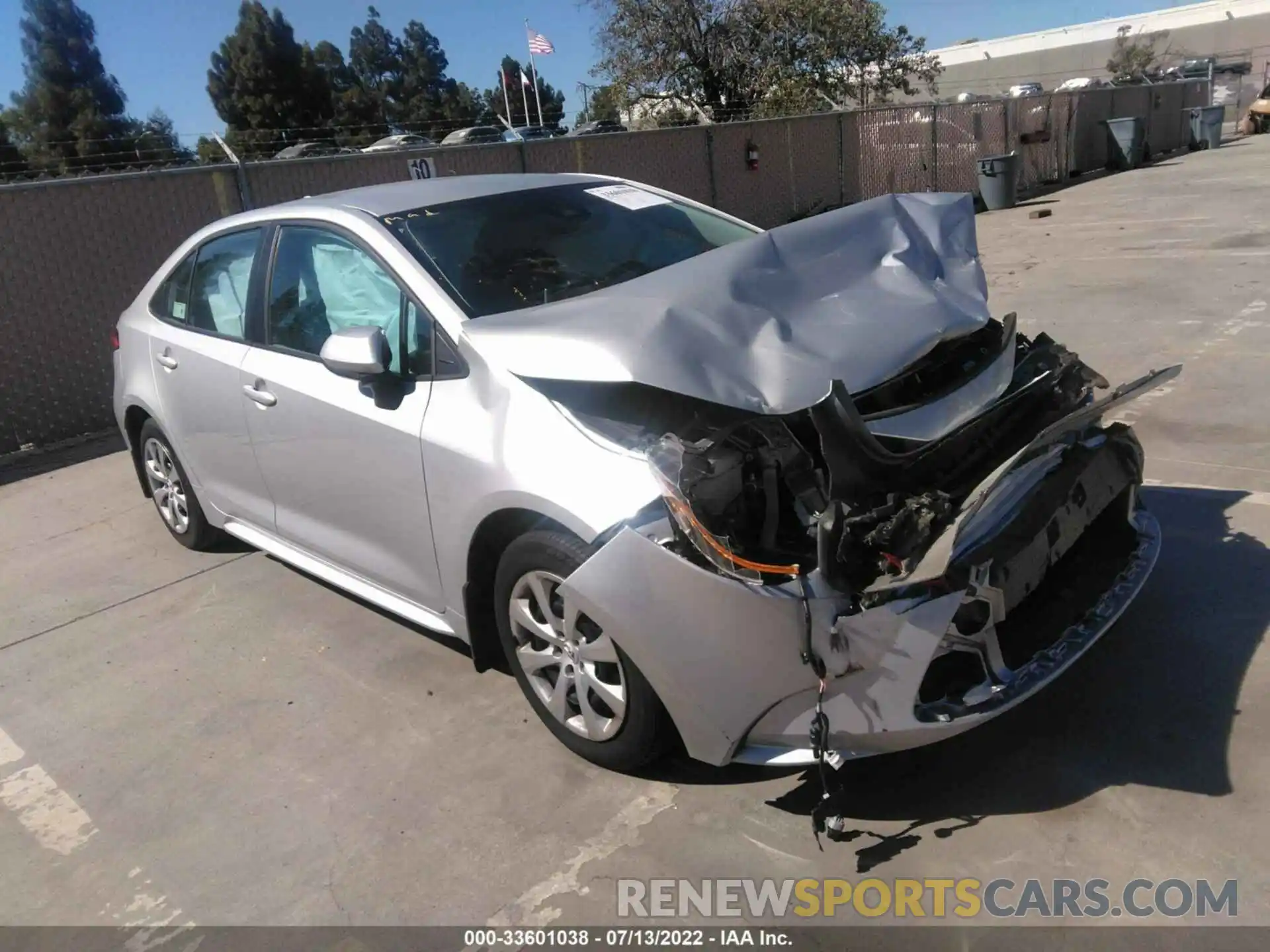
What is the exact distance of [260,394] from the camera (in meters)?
4.22

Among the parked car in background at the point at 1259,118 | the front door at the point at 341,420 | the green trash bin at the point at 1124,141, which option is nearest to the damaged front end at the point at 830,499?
the front door at the point at 341,420

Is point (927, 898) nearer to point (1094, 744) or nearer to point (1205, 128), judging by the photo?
point (1094, 744)

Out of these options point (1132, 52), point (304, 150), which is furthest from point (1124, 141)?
point (1132, 52)

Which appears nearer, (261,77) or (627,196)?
(627,196)

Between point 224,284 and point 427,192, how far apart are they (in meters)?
1.20

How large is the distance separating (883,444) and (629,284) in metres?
1.14

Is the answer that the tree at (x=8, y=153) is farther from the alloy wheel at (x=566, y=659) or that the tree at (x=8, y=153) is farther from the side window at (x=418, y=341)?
the alloy wheel at (x=566, y=659)

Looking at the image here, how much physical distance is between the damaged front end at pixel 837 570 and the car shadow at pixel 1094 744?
1.16ft

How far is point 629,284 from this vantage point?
138 inches

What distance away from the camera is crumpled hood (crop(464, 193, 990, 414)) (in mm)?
2871

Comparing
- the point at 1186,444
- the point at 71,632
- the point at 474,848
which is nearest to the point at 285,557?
the point at 71,632

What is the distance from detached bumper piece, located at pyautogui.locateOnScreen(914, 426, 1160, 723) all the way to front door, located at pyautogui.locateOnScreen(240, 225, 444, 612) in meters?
1.76

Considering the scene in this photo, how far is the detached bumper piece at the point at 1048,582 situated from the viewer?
2703 mm

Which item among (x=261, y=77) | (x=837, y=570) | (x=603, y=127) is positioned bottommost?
(x=837, y=570)
